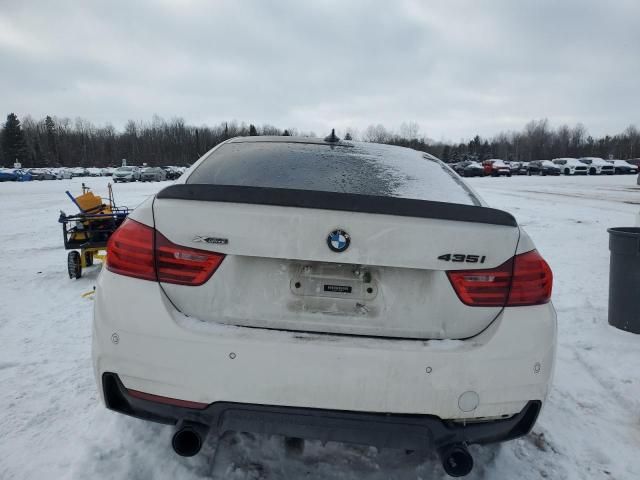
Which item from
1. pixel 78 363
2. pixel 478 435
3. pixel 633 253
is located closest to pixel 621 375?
pixel 633 253

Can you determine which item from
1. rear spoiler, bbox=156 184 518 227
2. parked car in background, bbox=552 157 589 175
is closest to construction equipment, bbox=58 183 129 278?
rear spoiler, bbox=156 184 518 227

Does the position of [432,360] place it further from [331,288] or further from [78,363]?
[78,363]

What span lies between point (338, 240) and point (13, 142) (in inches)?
3858

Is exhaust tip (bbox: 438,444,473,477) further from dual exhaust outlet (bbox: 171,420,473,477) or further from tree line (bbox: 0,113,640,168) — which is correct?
tree line (bbox: 0,113,640,168)

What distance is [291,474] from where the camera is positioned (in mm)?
2145

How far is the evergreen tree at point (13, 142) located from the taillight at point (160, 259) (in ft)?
316

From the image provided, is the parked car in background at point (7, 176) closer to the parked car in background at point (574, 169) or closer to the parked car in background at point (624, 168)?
the parked car in background at point (574, 169)

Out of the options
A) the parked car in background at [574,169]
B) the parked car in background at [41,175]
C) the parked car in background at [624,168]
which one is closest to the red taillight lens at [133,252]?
the parked car in background at [574,169]

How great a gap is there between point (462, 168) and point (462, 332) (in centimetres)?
5115

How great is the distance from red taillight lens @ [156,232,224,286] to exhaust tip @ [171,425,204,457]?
23.9 inches

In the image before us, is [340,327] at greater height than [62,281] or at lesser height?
greater

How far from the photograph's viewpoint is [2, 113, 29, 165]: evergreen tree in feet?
261

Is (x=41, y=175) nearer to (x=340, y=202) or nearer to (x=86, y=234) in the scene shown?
(x=86, y=234)

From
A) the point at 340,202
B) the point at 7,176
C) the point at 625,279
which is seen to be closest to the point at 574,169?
the point at 625,279
